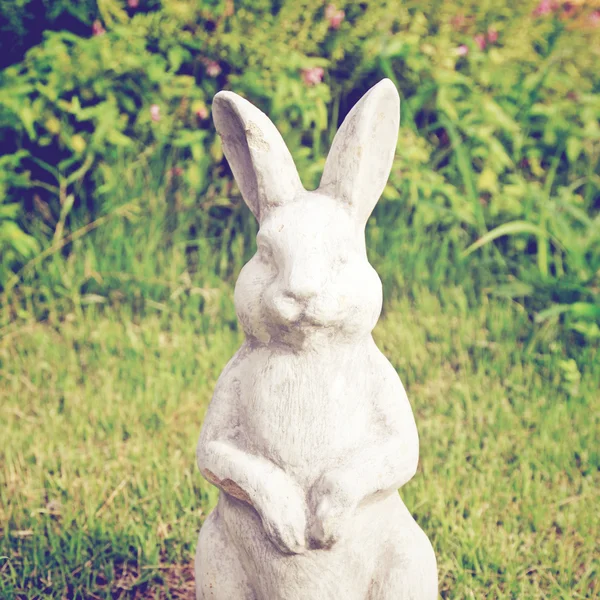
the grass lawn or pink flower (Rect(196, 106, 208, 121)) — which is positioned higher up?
pink flower (Rect(196, 106, 208, 121))

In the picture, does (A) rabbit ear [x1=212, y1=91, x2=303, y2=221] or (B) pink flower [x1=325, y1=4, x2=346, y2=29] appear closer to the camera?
(A) rabbit ear [x1=212, y1=91, x2=303, y2=221]

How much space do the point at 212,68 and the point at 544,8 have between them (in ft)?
6.91

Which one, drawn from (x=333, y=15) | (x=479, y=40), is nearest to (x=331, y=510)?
(x=333, y=15)

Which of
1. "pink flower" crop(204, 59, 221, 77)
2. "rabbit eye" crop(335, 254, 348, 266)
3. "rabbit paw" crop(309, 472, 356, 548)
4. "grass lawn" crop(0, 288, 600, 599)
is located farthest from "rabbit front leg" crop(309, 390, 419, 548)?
"pink flower" crop(204, 59, 221, 77)

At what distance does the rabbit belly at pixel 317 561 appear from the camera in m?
2.02

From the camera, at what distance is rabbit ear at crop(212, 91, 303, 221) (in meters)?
2.09

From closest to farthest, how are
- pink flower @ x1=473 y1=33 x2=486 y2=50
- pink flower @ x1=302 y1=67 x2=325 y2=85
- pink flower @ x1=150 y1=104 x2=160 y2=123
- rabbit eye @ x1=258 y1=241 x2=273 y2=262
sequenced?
rabbit eye @ x1=258 y1=241 x2=273 y2=262 → pink flower @ x1=150 y1=104 x2=160 y2=123 → pink flower @ x1=302 y1=67 x2=325 y2=85 → pink flower @ x1=473 y1=33 x2=486 y2=50

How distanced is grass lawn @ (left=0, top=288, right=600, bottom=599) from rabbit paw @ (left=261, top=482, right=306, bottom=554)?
3.04ft

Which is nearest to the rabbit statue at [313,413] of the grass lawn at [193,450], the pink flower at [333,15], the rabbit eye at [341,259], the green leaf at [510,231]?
the rabbit eye at [341,259]

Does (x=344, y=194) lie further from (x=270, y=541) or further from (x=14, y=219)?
(x=14, y=219)

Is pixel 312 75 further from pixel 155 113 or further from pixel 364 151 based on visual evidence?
pixel 364 151

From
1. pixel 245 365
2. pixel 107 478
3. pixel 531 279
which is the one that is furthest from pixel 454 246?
pixel 245 365

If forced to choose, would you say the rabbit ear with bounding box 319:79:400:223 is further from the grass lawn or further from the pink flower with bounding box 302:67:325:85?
the pink flower with bounding box 302:67:325:85

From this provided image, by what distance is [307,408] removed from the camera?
2016mm
